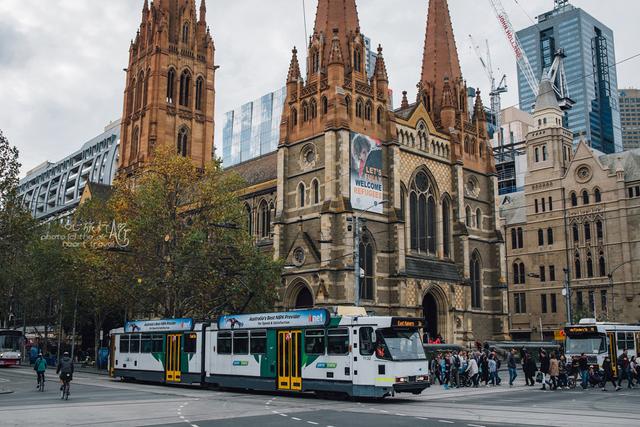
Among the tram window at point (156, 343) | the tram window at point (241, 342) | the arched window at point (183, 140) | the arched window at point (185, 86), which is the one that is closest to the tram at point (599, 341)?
the tram window at point (241, 342)

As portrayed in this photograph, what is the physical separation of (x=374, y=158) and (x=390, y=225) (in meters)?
4.59

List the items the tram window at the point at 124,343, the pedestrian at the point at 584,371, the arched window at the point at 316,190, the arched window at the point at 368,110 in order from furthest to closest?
1. the arched window at the point at 368,110
2. the arched window at the point at 316,190
3. the tram window at the point at 124,343
4. the pedestrian at the point at 584,371

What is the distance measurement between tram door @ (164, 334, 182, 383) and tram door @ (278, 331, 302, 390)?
669 cm

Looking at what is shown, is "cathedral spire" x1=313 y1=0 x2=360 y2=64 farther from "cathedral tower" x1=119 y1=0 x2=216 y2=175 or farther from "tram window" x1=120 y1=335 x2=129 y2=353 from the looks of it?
"cathedral tower" x1=119 y1=0 x2=216 y2=175

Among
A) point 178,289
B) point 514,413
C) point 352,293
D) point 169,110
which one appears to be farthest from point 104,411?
point 169,110

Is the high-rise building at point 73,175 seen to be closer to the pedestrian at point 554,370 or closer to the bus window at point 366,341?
the pedestrian at point 554,370

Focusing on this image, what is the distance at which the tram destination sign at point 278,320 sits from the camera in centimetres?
2383

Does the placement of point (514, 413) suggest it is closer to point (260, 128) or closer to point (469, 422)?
point (469, 422)

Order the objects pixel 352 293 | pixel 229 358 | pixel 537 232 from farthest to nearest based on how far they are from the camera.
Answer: pixel 537 232, pixel 352 293, pixel 229 358

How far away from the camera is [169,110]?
7038 cm

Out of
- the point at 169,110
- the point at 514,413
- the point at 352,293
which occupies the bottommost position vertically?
the point at 514,413

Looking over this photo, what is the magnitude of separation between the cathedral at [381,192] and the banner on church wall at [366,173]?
92mm

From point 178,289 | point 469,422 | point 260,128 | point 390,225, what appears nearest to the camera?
point 469,422

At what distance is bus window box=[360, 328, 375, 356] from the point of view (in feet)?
72.8
